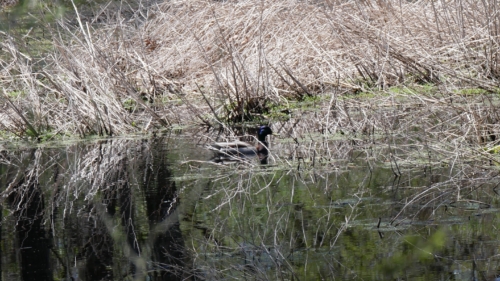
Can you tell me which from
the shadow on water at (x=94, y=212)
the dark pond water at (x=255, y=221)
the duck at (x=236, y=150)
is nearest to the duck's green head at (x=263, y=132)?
the duck at (x=236, y=150)

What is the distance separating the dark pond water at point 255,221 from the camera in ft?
16.0

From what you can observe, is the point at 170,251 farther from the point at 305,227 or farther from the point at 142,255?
the point at 305,227

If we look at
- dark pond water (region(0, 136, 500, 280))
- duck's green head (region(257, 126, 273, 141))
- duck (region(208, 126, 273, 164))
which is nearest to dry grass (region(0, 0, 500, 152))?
duck's green head (region(257, 126, 273, 141))

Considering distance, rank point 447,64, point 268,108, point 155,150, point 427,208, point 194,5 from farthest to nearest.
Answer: point 194,5, point 268,108, point 447,64, point 155,150, point 427,208

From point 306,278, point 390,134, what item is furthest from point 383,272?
point 390,134

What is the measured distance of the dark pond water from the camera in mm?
4879

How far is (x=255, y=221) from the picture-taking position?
6.07 metres

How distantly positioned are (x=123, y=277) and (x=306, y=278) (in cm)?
102

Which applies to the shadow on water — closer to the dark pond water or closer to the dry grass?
the dark pond water

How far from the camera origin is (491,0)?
9922 mm

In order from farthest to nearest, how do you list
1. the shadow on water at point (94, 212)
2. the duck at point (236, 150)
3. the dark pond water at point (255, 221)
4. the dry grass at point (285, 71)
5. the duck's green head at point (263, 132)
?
1. the dry grass at point (285, 71)
2. the duck's green head at point (263, 132)
3. the duck at point (236, 150)
4. the shadow on water at point (94, 212)
5. the dark pond water at point (255, 221)

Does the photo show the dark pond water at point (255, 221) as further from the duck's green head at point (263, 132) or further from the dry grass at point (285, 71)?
the dry grass at point (285, 71)

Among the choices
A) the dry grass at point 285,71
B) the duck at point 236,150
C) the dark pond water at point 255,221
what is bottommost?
the dark pond water at point 255,221

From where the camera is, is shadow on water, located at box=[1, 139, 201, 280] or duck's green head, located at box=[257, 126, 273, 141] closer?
shadow on water, located at box=[1, 139, 201, 280]
